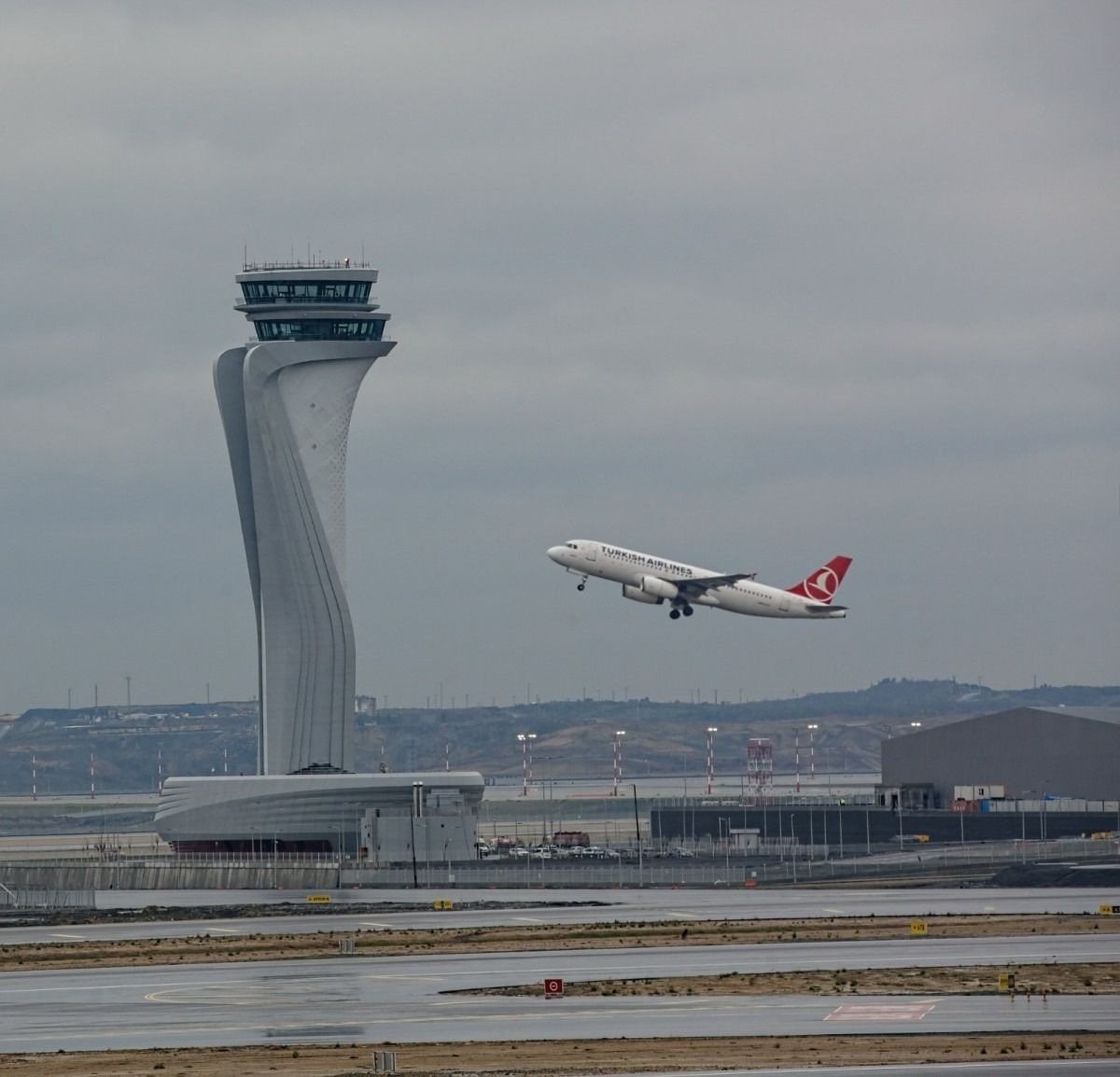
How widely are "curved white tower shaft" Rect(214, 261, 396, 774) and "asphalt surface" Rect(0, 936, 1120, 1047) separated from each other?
361 feet

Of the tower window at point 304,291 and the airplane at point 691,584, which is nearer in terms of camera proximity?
the airplane at point 691,584

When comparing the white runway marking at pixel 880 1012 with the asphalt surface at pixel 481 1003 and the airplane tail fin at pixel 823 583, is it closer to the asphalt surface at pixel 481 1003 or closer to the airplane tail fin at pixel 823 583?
the asphalt surface at pixel 481 1003

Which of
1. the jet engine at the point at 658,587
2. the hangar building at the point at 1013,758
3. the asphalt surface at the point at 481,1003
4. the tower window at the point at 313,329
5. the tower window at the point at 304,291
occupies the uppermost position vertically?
the tower window at the point at 304,291

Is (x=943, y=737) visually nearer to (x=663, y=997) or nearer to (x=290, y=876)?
(x=290, y=876)

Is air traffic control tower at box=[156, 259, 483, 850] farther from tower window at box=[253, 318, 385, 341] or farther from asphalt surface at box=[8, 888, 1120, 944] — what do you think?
asphalt surface at box=[8, 888, 1120, 944]

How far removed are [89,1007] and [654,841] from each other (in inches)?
4760

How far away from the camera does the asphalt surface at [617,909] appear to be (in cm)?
9675

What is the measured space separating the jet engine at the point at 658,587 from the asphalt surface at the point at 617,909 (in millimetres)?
46138

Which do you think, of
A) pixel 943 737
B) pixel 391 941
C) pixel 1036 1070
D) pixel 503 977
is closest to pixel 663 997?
pixel 503 977

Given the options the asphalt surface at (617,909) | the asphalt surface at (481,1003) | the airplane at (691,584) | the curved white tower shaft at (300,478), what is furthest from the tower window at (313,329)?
the asphalt surface at (481,1003)

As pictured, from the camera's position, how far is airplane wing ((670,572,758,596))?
539 ft

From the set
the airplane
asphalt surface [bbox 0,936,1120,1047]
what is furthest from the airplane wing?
asphalt surface [bbox 0,936,1120,1047]

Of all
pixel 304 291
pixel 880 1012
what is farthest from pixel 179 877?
pixel 880 1012

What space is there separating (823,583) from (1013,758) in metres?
25.7
